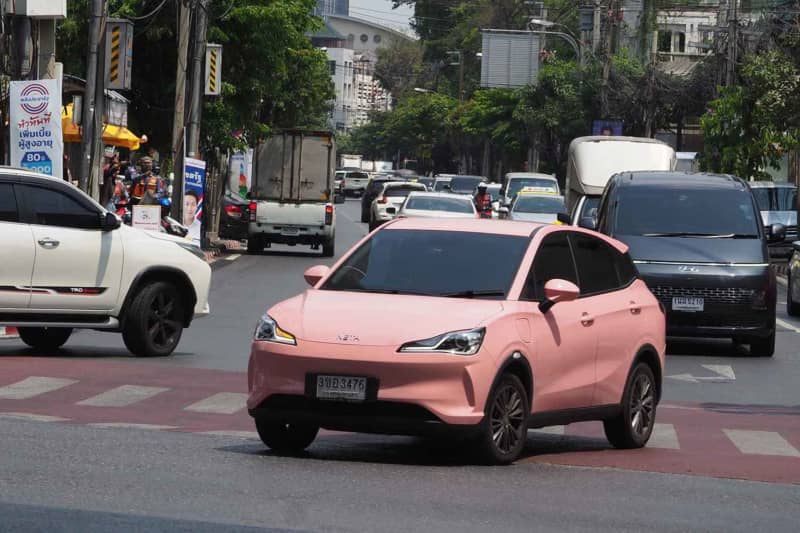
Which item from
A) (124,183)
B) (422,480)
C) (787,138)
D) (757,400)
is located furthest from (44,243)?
(787,138)

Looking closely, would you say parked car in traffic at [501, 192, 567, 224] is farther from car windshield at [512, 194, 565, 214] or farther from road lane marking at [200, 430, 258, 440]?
road lane marking at [200, 430, 258, 440]

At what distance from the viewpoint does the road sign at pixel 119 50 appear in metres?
30.9

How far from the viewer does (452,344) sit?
10047mm

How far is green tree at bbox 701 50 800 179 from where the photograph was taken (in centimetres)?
4544

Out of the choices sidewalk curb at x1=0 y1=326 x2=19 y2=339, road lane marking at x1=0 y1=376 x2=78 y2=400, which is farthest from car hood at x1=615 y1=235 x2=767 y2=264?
road lane marking at x1=0 y1=376 x2=78 y2=400

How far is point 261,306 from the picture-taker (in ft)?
85.9

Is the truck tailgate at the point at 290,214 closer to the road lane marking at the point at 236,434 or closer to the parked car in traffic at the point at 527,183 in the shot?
the parked car in traffic at the point at 527,183

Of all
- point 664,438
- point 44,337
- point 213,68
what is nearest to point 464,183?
point 213,68

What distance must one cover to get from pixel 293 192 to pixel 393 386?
32324 mm

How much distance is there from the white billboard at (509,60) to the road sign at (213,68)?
40050mm

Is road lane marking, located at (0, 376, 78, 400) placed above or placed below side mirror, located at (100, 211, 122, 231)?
below

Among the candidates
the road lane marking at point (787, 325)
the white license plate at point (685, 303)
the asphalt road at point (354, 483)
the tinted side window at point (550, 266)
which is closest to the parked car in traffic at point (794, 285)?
the road lane marking at point (787, 325)

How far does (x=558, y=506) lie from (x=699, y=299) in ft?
36.5

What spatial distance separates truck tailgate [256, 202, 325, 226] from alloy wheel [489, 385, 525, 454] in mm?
30760
